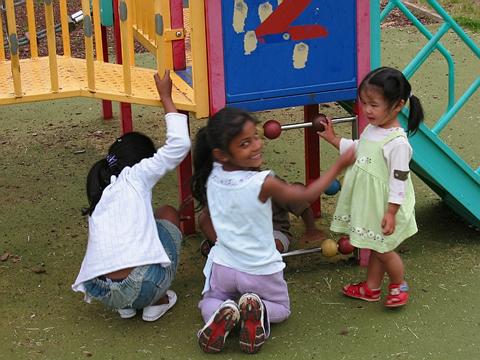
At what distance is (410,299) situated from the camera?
4.14m

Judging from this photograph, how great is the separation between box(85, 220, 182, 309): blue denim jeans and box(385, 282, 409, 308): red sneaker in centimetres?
102

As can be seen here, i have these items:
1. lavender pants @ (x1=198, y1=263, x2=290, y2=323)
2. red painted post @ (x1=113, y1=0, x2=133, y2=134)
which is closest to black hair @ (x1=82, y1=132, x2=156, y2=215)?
lavender pants @ (x1=198, y1=263, x2=290, y2=323)

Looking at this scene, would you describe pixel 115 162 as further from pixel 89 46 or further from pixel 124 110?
pixel 124 110

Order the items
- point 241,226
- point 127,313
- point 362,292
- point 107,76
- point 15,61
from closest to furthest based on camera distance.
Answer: point 241,226 < point 15,61 < point 127,313 < point 362,292 < point 107,76

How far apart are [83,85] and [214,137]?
0.85 m

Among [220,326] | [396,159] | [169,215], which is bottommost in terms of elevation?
[220,326]

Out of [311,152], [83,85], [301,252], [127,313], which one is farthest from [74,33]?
[127,313]

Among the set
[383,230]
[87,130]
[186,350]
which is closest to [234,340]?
[186,350]

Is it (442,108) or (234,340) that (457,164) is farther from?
(442,108)

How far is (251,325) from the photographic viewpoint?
143 inches

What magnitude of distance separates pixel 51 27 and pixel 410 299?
2.13 meters

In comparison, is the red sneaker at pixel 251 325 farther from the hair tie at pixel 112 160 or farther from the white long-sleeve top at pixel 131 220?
the hair tie at pixel 112 160

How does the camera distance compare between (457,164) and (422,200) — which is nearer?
(457,164)

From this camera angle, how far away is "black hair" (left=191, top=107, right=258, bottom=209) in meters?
3.58
